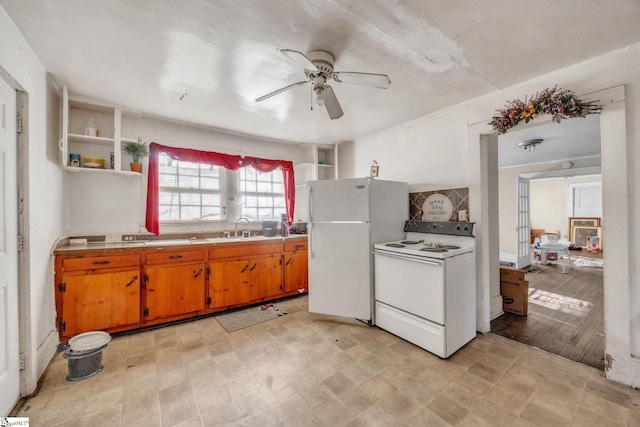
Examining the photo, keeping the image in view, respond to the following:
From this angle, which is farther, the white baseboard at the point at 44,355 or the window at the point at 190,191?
the window at the point at 190,191

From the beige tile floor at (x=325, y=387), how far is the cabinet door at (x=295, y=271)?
1125mm

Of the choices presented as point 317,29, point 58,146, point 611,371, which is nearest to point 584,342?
point 611,371

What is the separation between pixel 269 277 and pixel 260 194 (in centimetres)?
149

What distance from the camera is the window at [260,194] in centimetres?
412

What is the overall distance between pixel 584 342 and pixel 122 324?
4.49 metres

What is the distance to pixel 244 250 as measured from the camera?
329 centimetres

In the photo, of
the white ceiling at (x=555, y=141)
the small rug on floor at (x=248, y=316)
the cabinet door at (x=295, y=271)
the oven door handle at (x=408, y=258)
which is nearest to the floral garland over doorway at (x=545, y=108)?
the white ceiling at (x=555, y=141)

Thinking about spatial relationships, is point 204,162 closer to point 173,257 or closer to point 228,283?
point 173,257

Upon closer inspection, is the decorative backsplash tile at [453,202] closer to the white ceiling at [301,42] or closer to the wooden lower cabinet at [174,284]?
the white ceiling at [301,42]

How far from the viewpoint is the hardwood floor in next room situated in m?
2.33

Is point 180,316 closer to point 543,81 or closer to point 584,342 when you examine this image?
point 584,342

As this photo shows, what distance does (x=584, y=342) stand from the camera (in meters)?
2.43

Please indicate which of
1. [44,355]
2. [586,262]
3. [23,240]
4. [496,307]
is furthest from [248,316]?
[586,262]

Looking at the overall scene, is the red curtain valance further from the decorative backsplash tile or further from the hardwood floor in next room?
the hardwood floor in next room
